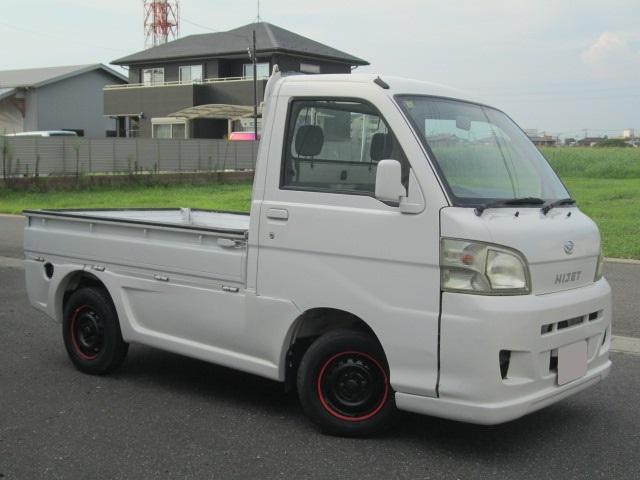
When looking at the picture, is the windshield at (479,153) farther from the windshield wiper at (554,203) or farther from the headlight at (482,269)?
the headlight at (482,269)

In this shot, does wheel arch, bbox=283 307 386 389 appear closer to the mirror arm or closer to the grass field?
the mirror arm

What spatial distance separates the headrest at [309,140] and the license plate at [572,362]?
1.80 m

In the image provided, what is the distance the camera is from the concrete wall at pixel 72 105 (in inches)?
2183

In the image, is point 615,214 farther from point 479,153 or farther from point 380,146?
point 380,146

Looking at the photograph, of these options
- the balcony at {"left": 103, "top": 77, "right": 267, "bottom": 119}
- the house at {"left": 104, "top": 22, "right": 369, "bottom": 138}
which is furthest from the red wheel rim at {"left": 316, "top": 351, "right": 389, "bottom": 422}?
the balcony at {"left": 103, "top": 77, "right": 267, "bottom": 119}

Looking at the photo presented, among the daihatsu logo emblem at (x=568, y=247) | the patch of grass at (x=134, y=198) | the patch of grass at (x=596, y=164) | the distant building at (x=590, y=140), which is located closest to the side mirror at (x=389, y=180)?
the daihatsu logo emblem at (x=568, y=247)

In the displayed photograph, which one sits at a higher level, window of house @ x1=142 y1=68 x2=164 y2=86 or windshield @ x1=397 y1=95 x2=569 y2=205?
window of house @ x1=142 y1=68 x2=164 y2=86

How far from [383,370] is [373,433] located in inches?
15.5

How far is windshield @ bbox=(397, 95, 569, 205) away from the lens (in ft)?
14.0

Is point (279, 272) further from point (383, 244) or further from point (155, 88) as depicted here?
point (155, 88)

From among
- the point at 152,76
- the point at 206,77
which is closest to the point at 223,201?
the point at 206,77

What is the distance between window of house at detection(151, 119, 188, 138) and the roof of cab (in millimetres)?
44685

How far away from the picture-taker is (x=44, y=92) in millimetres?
55344

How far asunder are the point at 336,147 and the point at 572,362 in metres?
1.81
